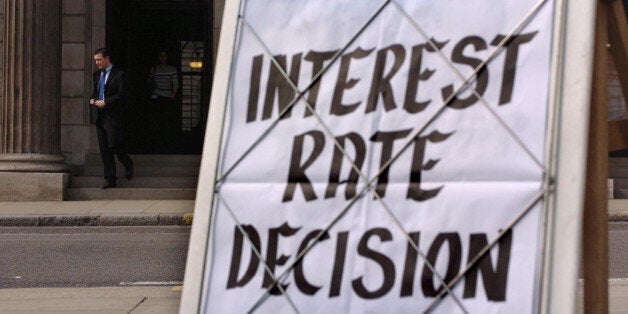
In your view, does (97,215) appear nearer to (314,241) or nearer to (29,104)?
(29,104)

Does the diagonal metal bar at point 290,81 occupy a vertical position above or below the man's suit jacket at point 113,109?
below

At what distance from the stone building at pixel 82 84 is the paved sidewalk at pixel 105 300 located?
8.56 m

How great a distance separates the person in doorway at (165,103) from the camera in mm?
18281

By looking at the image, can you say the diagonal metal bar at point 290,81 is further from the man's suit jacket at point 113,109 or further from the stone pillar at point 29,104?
the stone pillar at point 29,104

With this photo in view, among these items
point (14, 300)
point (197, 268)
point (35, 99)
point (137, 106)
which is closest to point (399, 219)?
point (197, 268)

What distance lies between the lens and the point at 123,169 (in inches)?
658

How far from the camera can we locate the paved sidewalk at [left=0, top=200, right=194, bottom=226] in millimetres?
12859

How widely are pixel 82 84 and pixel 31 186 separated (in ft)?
9.83

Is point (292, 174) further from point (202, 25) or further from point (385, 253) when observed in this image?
point (202, 25)

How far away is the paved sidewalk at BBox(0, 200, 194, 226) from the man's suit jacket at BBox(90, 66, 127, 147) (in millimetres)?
1316

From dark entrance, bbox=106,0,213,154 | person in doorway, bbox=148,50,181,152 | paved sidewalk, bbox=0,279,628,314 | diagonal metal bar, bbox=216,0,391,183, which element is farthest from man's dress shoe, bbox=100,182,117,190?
diagonal metal bar, bbox=216,0,391,183

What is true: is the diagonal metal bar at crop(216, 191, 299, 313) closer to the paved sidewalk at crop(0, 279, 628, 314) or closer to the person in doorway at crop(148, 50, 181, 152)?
the paved sidewalk at crop(0, 279, 628, 314)

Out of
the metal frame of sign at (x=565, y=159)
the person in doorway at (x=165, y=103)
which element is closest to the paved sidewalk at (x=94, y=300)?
the metal frame of sign at (x=565, y=159)

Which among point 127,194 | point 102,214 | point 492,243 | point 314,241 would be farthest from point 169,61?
point 492,243
